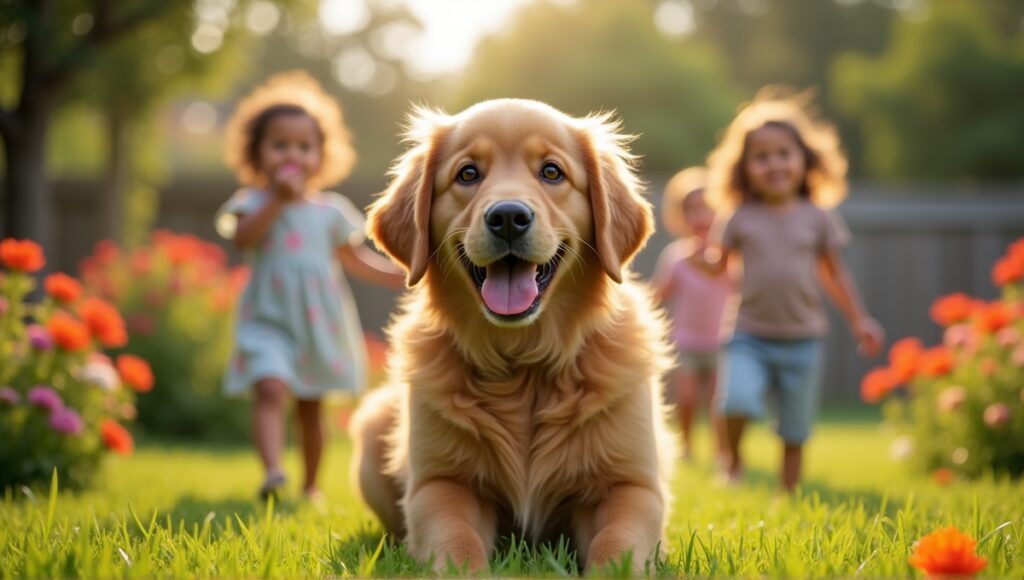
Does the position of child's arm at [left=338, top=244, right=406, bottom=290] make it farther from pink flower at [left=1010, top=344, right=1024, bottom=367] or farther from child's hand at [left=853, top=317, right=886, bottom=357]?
pink flower at [left=1010, top=344, right=1024, bottom=367]

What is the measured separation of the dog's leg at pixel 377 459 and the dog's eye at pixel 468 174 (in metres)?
1.00

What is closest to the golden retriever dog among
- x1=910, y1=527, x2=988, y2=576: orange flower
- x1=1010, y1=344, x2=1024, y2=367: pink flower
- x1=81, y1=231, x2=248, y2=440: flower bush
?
x1=910, y1=527, x2=988, y2=576: orange flower

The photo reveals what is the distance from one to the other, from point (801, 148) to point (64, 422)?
13.3 feet

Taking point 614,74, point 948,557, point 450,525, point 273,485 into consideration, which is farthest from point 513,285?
point 614,74

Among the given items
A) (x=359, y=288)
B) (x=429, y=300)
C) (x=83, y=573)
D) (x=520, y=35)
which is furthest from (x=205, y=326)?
(x=520, y=35)

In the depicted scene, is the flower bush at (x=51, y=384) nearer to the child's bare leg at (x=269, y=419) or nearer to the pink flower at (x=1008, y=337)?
the child's bare leg at (x=269, y=419)

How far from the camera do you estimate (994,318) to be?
16.9 ft

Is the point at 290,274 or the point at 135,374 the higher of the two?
the point at 290,274

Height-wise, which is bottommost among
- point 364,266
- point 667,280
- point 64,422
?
point 64,422

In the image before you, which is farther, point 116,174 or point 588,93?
point 588,93

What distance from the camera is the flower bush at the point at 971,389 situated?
5.08 metres

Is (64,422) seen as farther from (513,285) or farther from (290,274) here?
(513,285)

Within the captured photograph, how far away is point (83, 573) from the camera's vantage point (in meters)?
2.08

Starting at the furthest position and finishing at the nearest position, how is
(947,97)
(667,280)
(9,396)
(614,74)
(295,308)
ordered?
(614,74)
(947,97)
(667,280)
(295,308)
(9,396)
